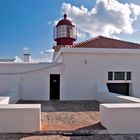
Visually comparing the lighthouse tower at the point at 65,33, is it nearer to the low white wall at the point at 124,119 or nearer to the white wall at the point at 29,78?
the white wall at the point at 29,78

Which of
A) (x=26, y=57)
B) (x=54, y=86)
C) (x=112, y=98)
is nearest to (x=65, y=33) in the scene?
(x=26, y=57)

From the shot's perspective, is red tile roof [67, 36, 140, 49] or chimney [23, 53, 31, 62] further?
chimney [23, 53, 31, 62]

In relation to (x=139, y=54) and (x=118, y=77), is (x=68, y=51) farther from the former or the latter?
(x=139, y=54)

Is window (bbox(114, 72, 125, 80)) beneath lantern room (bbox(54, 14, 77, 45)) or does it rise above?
beneath

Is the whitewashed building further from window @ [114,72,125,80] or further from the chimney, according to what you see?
the chimney

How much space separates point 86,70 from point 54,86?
2264 millimetres

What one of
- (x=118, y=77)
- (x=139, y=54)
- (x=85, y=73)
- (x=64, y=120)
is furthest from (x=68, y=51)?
(x=64, y=120)

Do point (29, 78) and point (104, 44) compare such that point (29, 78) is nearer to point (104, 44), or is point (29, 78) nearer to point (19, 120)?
point (104, 44)

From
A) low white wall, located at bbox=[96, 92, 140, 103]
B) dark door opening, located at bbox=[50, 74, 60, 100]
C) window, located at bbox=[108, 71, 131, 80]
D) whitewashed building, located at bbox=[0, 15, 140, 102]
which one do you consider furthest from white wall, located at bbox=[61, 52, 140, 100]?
low white wall, located at bbox=[96, 92, 140, 103]

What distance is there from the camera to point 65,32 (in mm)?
21016

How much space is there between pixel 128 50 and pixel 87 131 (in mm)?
9105

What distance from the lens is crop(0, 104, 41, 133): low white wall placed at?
22.9ft

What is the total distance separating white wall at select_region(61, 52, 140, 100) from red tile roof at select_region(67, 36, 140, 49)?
0.98m

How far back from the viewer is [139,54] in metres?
15.2
